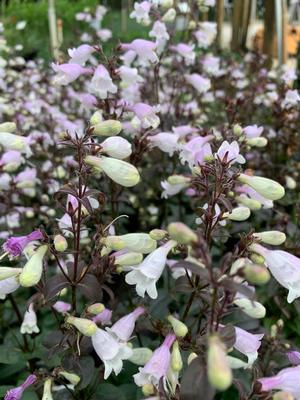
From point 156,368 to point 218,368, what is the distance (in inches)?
19.6

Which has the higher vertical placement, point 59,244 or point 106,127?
point 106,127

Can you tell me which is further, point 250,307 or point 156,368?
point 250,307

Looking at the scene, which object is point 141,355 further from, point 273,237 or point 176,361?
point 273,237

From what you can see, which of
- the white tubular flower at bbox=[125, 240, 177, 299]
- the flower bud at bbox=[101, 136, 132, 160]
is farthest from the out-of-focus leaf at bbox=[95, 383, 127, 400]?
the flower bud at bbox=[101, 136, 132, 160]

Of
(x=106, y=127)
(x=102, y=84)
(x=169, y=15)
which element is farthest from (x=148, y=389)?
(x=169, y=15)

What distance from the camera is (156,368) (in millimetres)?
1540

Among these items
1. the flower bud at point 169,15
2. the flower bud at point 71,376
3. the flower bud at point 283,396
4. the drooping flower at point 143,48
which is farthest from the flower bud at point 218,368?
the flower bud at point 169,15

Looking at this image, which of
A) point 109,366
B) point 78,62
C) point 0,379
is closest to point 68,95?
point 78,62

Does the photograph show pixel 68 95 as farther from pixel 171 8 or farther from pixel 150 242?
pixel 150 242

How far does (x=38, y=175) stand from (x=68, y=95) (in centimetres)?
162

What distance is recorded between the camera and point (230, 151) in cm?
193

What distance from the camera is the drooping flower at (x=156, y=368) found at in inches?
60.6

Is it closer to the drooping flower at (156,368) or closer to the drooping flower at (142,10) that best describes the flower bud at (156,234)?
the drooping flower at (156,368)

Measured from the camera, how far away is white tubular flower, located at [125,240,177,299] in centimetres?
166
